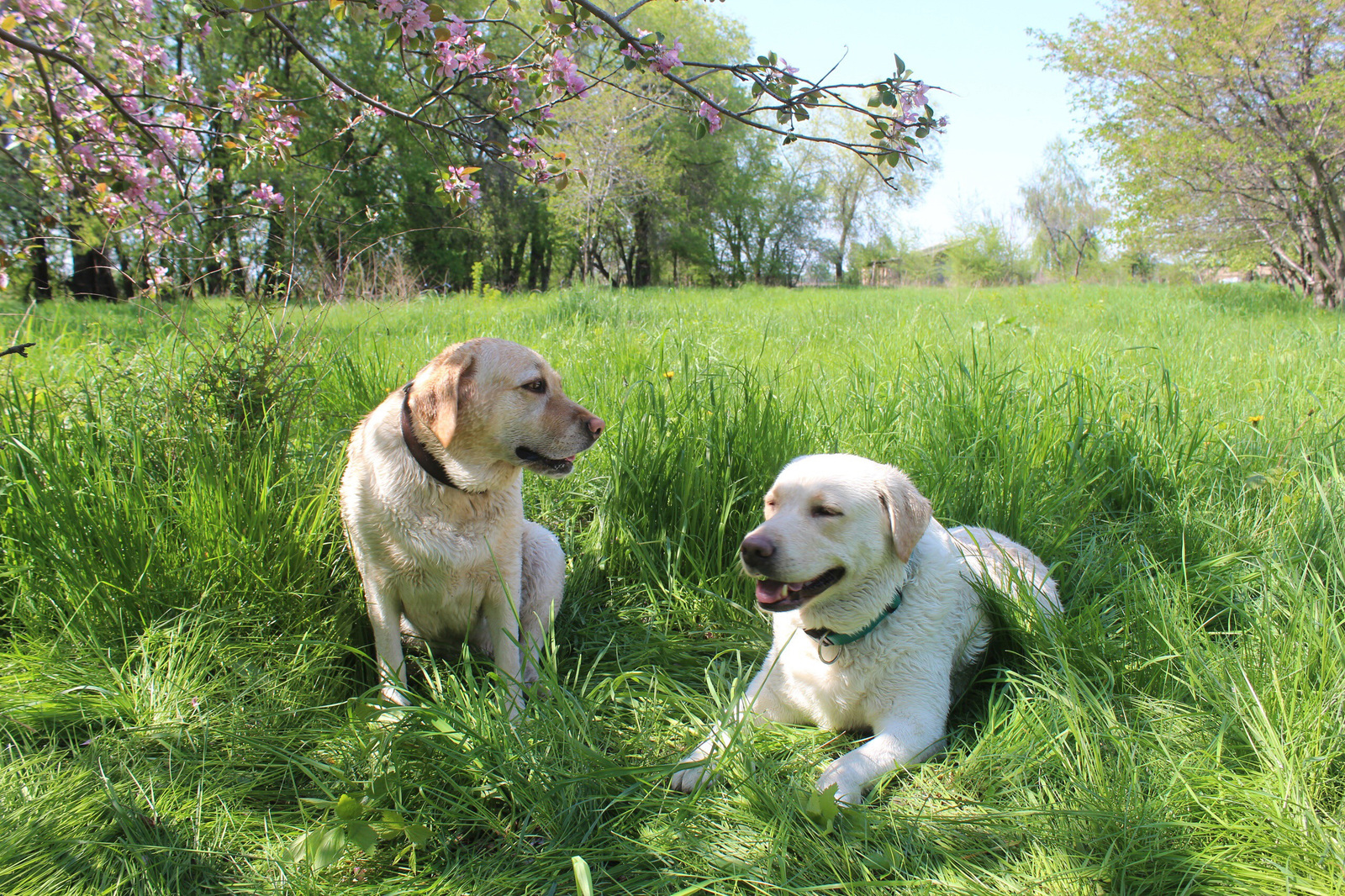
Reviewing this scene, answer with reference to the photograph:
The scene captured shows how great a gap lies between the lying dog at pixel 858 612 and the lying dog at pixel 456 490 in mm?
840

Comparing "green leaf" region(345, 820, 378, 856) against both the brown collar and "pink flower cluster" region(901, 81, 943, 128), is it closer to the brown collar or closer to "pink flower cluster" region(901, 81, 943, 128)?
the brown collar

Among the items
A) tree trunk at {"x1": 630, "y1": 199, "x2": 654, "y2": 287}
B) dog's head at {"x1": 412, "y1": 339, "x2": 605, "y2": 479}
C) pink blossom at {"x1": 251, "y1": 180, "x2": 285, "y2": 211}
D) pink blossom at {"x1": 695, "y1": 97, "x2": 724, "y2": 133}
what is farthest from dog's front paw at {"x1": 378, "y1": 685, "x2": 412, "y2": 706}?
tree trunk at {"x1": 630, "y1": 199, "x2": 654, "y2": 287}

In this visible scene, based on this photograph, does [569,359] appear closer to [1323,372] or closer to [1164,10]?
[1323,372]

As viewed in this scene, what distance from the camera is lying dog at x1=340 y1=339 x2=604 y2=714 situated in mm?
2471

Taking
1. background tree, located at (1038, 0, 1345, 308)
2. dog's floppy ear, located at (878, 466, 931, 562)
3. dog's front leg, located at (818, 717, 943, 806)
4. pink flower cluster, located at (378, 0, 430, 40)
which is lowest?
dog's front leg, located at (818, 717, 943, 806)

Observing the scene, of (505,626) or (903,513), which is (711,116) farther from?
(505,626)

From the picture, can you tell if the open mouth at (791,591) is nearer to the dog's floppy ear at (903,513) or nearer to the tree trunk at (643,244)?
the dog's floppy ear at (903,513)

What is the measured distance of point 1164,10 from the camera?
34.9 feet

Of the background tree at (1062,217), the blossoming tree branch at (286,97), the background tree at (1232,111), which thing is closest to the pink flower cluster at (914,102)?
the blossoming tree branch at (286,97)

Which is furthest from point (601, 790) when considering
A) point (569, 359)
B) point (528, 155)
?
point (569, 359)

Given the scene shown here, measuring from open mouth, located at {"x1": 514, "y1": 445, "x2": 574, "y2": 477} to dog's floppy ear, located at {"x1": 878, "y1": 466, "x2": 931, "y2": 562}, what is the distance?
1152 mm

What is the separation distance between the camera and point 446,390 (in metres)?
2.46

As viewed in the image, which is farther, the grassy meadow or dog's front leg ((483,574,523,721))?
dog's front leg ((483,574,523,721))

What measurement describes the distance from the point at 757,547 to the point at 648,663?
2.88ft
